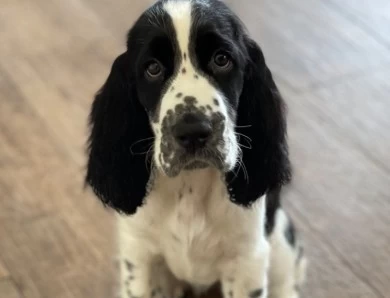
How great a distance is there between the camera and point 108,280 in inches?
96.7

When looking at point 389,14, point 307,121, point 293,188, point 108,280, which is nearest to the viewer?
point 108,280

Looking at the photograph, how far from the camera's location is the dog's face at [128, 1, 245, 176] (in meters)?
1.75

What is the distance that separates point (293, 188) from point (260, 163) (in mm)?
742

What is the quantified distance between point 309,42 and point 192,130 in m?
1.80

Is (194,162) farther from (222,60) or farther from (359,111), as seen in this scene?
(359,111)

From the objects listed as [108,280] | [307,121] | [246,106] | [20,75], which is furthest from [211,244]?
[20,75]

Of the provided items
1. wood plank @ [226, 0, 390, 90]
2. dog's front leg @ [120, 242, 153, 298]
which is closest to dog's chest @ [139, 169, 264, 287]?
dog's front leg @ [120, 242, 153, 298]

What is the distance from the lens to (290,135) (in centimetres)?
296

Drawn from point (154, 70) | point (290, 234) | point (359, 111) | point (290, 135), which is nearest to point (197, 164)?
point (154, 70)

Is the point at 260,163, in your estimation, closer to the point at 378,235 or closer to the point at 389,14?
the point at 378,235

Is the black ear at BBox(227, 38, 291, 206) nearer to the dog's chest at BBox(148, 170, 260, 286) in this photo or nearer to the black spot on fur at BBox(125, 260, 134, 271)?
the dog's chest at BBox(148, 170, 260, 286)

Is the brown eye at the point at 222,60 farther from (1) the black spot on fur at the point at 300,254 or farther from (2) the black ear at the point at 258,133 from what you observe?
(1) the black spot on fur at the point at 300,254

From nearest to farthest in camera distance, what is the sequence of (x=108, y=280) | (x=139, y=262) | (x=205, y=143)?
(x=205, y=143) → (x=139, y=262) → (x=108, y=280)

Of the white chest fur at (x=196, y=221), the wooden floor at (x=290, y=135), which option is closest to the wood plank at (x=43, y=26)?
the wooden floor at (x=290, y=135)
